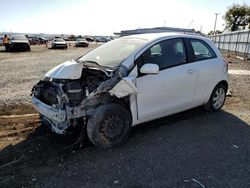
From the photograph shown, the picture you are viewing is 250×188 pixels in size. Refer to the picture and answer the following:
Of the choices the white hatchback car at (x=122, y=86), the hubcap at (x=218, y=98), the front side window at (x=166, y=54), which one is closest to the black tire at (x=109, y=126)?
the white hatchback car at (x=122, y=86)

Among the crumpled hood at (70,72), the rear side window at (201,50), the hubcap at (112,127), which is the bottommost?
the hubcap at (112,127)

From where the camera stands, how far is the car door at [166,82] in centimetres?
421

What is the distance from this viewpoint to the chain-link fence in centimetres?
2033

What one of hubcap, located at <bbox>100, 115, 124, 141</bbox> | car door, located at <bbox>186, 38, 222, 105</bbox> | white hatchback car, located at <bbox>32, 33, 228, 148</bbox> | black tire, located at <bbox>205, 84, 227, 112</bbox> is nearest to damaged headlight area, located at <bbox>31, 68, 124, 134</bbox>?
white hatchback car, located at <bbox>32, 33, 228, 148</bbox>

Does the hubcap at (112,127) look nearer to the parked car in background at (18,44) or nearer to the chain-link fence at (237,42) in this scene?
the chain-link fence at (237,42)

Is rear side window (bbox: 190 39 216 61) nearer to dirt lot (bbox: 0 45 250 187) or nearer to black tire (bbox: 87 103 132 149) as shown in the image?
dirt lot (bbox: 0 45 250 187)

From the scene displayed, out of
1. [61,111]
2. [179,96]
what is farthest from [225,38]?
[61,111]

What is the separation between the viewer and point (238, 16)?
5516 centimetres

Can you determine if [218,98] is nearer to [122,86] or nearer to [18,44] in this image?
[122,86]

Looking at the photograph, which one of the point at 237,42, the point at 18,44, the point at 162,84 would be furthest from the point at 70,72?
the point at 18,44

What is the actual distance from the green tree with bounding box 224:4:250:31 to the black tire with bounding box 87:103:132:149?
2224 inches

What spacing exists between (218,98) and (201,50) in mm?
1268

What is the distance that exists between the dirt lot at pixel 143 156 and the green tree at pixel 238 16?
55365 mm

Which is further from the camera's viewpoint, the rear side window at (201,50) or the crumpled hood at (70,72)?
the rear side window at (201,50)
